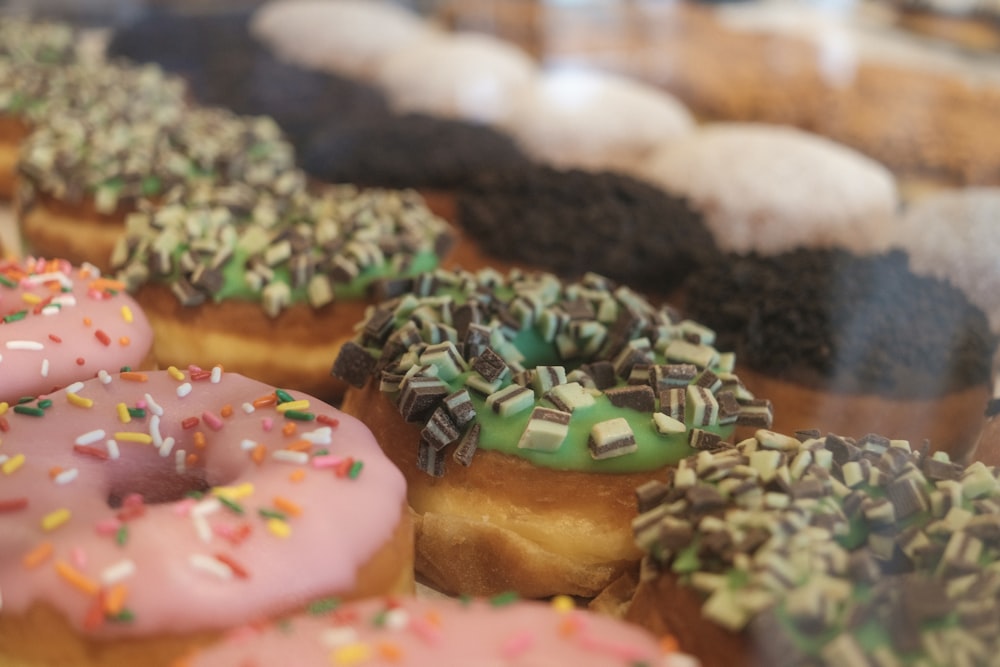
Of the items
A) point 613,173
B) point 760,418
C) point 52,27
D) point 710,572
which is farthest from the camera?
point 52,27

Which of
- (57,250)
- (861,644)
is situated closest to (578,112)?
(57,250)

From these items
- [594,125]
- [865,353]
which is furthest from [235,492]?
[594,125]

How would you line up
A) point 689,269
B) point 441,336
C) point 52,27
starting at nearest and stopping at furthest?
1. point 441,336
2. point 689,269
3. point 52,27

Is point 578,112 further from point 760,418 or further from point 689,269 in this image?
point 760,418

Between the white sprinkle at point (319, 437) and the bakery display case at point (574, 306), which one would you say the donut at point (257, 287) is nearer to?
the bakery display case at point (574, 306)

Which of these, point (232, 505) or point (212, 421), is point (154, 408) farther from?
point (232, 505)
